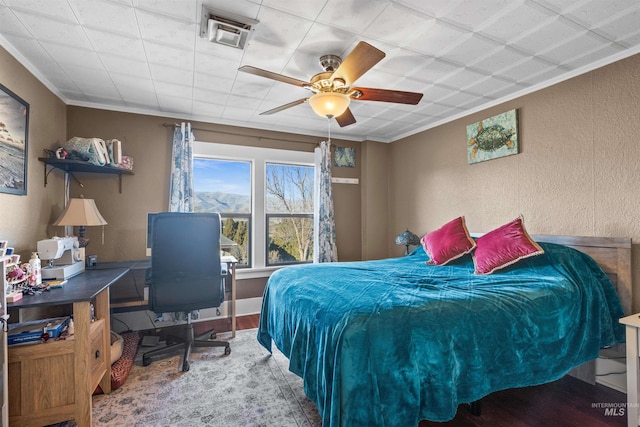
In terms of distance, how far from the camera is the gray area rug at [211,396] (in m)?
1.89

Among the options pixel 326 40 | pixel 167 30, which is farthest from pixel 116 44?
pixel 326 40

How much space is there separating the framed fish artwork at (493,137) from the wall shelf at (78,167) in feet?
12.7

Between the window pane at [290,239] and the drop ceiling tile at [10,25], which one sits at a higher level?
the drop ceiling tile at [10,25]

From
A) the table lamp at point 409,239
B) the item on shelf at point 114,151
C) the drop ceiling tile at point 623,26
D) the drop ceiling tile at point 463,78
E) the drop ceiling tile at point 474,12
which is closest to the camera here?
the drop ceiling tile at point 474,12

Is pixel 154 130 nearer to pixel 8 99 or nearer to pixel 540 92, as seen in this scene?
pixel 8 99

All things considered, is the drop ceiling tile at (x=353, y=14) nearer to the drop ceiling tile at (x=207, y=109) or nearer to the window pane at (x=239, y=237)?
the drop ceiling tile at (x=207, y=109)

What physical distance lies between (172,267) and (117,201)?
150 cm

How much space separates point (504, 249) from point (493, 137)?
1.37m

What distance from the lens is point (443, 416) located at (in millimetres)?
1438

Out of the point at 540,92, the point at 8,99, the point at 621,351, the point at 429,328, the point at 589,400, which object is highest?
the point at 540,92

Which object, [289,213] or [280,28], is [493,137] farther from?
[289,213]

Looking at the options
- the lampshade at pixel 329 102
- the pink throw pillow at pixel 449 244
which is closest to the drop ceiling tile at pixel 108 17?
the lampshade at pixel 329 102

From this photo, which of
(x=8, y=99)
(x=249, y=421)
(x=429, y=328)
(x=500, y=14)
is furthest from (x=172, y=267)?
(x=500, y=14)

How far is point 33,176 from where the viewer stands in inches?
99.6
